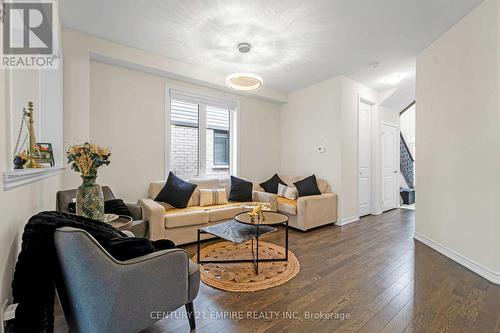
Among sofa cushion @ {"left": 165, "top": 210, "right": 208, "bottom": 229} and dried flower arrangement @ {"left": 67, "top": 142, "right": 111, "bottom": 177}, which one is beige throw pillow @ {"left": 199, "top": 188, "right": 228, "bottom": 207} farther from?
dried flower arrangement @ {"left": 67, "top": 142, "right": 111, "bottom": 177}

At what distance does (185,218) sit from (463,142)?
11.6 feet

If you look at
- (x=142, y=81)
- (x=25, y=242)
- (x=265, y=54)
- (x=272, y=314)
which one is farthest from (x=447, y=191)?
(x=142, y=81)

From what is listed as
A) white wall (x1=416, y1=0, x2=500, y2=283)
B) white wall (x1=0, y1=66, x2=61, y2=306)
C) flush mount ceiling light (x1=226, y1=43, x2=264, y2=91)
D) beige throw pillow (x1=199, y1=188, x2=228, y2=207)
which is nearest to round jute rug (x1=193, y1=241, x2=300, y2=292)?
beige throw pillow (x1=199, y1=188, x2=228, y2=207)

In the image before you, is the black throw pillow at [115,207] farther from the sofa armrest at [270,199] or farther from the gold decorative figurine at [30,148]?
the sofa armrest at [270,199]

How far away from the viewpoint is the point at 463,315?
5.84 ft

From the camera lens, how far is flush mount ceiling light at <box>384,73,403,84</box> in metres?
4.33

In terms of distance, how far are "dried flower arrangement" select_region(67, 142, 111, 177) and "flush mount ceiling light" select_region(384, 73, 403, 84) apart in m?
4.86

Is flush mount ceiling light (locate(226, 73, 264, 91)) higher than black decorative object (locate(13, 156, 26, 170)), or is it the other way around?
flush mount ceiling light (locate(226, 73, 264, 91))

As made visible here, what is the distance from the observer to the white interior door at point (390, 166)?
5.43m

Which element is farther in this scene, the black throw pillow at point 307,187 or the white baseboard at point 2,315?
the black throw pillow at point 307,187

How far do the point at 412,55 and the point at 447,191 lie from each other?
208 centimetres

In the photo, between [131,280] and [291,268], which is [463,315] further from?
[131,280]

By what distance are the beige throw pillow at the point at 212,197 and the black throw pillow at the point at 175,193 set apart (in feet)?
0.91

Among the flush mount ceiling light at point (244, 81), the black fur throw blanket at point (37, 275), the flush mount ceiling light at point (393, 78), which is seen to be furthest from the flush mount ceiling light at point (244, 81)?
the flush mount ceiling light at point (393, 78)
